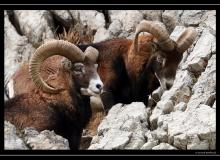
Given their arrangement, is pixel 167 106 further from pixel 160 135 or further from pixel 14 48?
pixel 14 48

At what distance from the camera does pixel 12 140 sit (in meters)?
15.8

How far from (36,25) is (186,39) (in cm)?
667

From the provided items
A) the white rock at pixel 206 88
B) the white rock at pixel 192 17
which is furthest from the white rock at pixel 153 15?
the white rock at pixel 206 88

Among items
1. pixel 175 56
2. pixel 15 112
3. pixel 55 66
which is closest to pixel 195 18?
pixel 175 56

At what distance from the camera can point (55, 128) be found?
18141mm

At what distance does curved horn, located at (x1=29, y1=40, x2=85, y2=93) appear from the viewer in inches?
717

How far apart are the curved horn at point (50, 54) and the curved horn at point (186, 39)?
307 centimetres

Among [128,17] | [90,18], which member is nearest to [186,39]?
[128,17]

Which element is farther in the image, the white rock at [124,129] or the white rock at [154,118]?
the white rock at [154,118]

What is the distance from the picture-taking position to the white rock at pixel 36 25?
25.6 m

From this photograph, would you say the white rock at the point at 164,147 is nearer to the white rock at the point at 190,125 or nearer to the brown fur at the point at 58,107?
the white rock at the point at 190,125

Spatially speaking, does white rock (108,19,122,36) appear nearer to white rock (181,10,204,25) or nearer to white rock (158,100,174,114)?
white rock (181,10,204,25)

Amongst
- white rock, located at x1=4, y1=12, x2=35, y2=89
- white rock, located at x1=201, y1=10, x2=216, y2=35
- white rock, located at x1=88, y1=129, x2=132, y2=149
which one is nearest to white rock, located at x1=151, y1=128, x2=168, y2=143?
white rock, located at x1=88, y1=129, x2=132, y2=149

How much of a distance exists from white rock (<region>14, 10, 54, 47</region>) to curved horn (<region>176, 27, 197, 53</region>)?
228 inches
